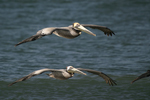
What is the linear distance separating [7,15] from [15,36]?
9390 mm

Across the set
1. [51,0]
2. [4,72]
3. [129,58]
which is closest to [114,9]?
[51,0]

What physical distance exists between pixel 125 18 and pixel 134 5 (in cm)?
673

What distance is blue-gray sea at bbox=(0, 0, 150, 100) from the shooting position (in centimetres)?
1515

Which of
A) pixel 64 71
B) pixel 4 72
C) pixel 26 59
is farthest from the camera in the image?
pixel 26 59

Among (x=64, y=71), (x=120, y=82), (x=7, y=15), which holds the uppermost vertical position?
(x=7, y=15)

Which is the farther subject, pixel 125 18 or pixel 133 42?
pixel 125 18

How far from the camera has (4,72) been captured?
59.9ft

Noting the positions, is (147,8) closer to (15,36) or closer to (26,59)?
(15,36)

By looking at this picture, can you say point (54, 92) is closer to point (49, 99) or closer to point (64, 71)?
point (49, 99)

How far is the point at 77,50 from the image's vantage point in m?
23.4

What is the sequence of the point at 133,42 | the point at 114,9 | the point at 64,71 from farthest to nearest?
the point at 114,9
the point at 133,42
the point at 64,71

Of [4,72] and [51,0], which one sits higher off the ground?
[51,0]

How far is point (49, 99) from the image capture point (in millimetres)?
14016

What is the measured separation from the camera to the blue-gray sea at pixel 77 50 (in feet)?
49.7
